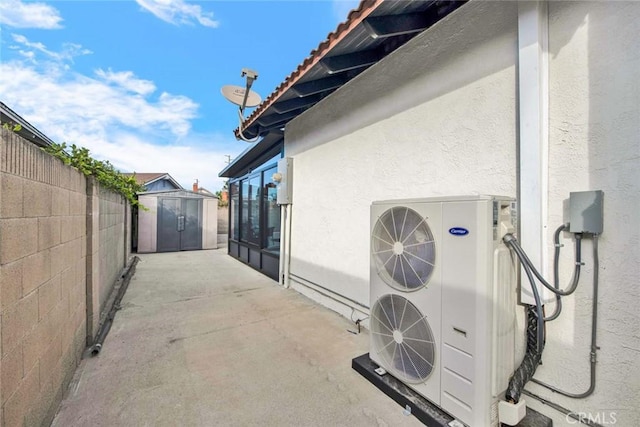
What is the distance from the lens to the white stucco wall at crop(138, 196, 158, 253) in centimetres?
1067

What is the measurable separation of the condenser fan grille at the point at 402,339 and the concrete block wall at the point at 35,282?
2314 mm

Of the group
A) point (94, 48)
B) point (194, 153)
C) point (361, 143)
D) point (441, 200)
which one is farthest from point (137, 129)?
point (441, 200)

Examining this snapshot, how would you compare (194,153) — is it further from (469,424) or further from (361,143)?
(469,424)

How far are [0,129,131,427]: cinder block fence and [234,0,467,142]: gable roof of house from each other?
2.55 meters

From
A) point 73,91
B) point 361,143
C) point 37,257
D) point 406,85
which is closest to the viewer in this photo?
point 37,257

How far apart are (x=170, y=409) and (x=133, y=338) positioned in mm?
1619

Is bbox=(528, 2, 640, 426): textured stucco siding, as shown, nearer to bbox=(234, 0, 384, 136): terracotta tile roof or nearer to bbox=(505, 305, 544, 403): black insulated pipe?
bbox=(505, 305, 544, 403): black insulated pipe

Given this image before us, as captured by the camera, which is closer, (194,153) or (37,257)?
(37,257)

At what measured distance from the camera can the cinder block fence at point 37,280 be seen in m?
1.31

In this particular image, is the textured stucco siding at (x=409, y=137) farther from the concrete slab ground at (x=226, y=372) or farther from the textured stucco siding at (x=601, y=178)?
the concrete slab ground at (x=226, y=372)

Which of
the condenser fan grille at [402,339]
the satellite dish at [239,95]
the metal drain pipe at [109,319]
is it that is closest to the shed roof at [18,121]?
the metal drain pipe at [109,319]

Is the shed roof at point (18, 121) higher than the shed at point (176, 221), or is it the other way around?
the shed roof at point (18, 121)

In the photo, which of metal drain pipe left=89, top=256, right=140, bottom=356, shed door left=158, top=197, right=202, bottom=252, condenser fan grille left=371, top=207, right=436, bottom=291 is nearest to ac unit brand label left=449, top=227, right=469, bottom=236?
condenser fan grille left=371, top=207, right=436, bottom=291

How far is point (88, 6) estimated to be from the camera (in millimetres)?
3758
